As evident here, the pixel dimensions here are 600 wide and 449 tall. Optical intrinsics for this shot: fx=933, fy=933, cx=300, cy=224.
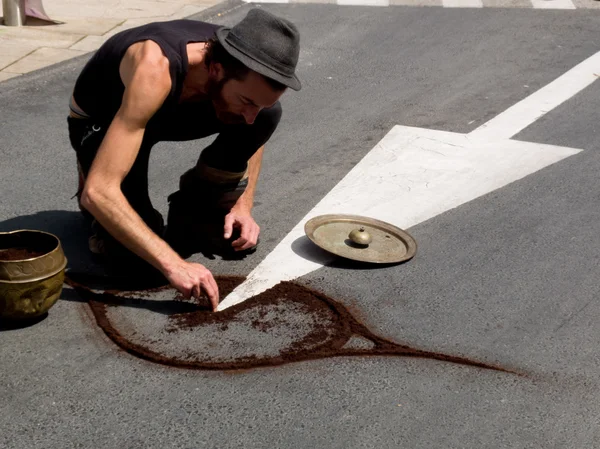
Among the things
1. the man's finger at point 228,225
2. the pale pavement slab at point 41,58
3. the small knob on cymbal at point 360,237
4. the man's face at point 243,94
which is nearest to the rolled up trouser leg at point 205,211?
the man's finger at point 228,225

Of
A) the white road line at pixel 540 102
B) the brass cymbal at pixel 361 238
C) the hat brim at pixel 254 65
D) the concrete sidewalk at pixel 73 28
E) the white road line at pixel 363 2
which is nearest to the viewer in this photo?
the hat brim at pixel 254 65

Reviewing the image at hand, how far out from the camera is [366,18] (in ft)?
31.4

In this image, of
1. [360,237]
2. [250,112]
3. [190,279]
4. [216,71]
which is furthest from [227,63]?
[360,237]

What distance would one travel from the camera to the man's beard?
4029 millimetres

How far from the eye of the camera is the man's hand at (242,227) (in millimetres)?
4594

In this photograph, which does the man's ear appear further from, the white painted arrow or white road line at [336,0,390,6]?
white road line at [336,0,390,6]

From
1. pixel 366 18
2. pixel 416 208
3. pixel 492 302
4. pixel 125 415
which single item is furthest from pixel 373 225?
pixel 366 18

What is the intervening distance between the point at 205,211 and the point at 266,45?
116cm

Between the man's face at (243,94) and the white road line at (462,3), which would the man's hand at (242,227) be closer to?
the man's face at (243,94)

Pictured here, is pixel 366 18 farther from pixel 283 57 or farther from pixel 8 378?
pixel 8 378

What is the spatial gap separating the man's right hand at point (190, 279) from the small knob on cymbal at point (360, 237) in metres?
1.06

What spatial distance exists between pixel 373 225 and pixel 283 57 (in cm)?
138

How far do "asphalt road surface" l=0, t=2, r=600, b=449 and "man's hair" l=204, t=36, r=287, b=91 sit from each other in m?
1.04

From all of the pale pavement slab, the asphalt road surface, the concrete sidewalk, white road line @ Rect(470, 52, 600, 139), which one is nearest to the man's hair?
the asphalt road surface
